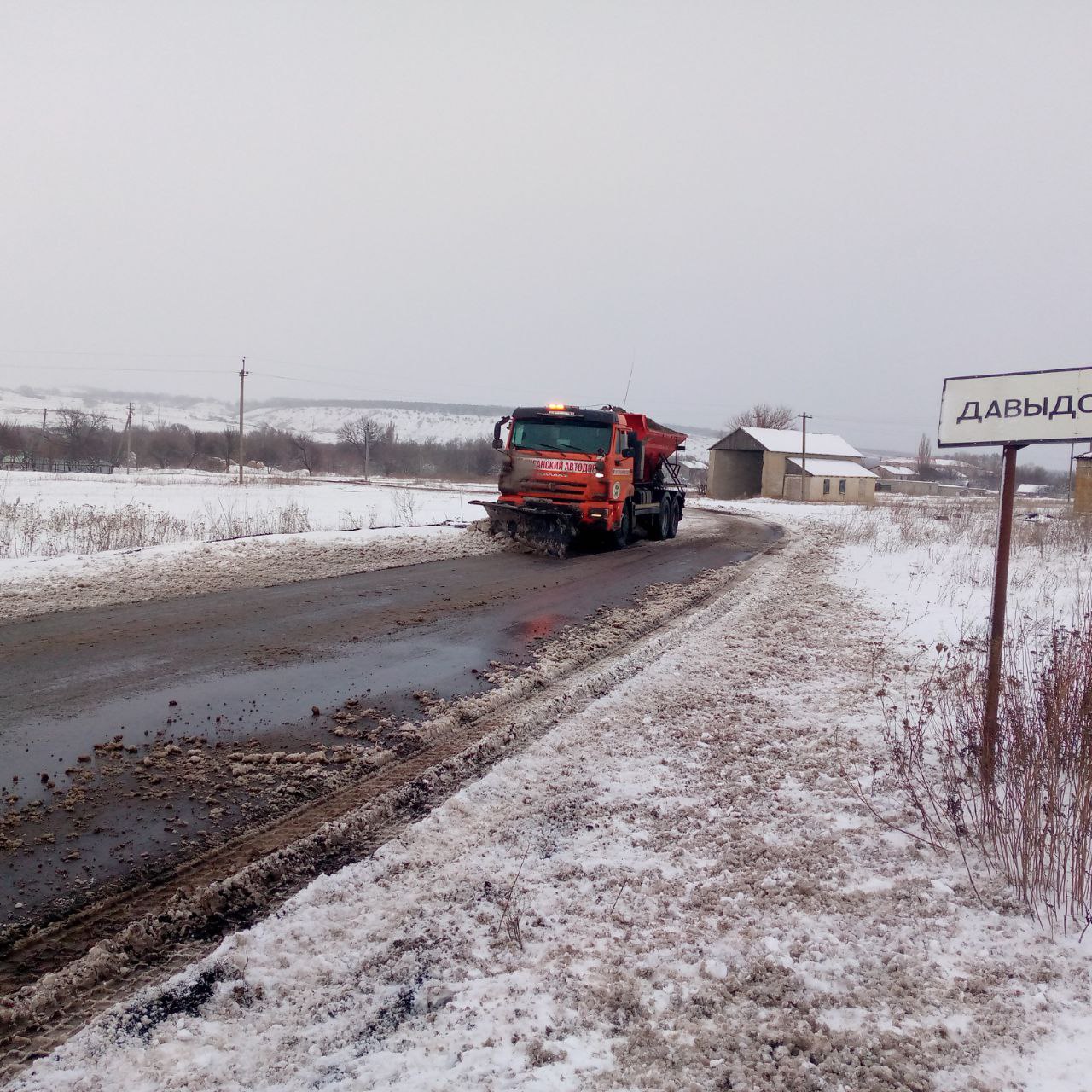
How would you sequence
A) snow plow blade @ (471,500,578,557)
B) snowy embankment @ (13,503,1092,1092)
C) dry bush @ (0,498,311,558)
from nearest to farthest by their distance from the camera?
snowy embankment @ (13,503,1092,1092), dry bush @ (0,498,311,558), snow plow blade @ (471,500,578,557)

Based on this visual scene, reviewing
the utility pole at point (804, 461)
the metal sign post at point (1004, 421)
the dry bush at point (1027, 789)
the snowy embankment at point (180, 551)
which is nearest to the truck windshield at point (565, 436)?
the snowy embankment at point (180, 551)

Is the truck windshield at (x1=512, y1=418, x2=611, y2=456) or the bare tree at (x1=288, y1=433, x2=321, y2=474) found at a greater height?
the bare tree at (x1=288, y1=433, x2=321, y2=474)

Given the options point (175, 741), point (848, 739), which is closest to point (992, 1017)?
point (848, 739)

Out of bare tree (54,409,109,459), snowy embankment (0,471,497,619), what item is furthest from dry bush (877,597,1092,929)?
bare tree (54,409,109,459)

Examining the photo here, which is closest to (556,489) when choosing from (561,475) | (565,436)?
(561,475)

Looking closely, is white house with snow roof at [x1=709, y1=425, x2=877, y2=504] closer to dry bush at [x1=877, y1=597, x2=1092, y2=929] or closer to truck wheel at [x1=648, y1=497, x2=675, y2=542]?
truck wheel at [x1=648, y1=497, x2=675, y2=542]

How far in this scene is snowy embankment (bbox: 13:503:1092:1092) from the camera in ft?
7.80

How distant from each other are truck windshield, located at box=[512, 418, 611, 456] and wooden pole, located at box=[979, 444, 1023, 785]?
1213 cm

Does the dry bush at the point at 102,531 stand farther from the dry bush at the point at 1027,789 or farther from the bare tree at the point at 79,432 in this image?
the bare tree at the point at 79,432

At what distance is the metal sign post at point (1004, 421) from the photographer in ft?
13.0

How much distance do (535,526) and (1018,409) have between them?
12809 millimetres

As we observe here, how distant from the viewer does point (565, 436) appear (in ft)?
54.4

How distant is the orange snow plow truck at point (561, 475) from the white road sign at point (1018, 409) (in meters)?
11.6

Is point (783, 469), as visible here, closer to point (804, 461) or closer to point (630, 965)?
point (804, 461)
